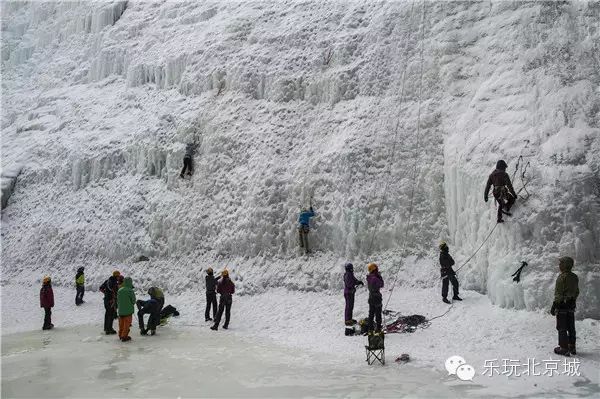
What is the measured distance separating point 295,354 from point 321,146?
25.9ft

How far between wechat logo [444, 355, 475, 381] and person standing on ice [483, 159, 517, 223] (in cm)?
367

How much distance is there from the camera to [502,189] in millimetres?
10758

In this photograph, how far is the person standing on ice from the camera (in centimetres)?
1073

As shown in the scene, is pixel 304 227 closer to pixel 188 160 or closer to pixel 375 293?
pixel 375 293

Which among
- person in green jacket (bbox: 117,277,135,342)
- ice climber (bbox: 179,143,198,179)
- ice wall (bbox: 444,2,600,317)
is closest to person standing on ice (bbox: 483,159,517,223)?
ice wall (bbox: 444,2,600,317)

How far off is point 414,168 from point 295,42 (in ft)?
26.4

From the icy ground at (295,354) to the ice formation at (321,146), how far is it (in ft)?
2.99

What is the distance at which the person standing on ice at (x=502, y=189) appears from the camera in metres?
10.7

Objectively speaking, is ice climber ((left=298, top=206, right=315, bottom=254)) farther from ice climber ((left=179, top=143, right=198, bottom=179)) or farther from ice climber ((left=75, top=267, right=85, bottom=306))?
ice climber ((left=75, top=267, right=85, bottom=306))

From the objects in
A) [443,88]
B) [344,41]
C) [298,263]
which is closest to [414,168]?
[443,88]

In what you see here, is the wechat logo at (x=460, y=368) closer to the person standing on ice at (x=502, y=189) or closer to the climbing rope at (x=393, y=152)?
the person standing on ice at (x=502, y=189)

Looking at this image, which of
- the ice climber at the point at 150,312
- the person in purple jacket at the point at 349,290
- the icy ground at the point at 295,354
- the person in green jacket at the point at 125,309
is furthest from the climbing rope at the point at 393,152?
the person in green jacket at the point at 125,309

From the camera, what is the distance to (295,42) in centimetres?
1928

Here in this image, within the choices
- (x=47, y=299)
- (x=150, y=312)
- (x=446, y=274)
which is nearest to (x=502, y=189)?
(x=446, y=274)
